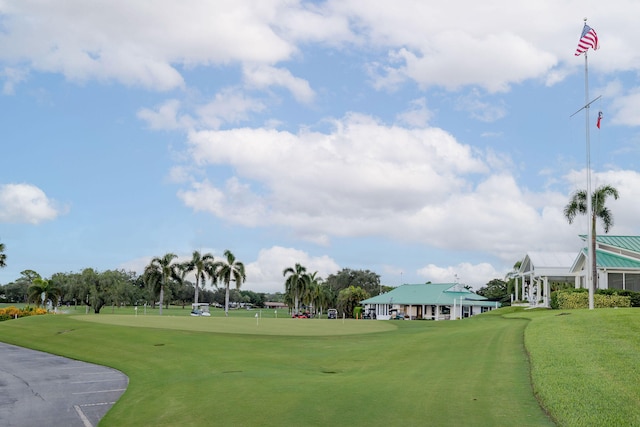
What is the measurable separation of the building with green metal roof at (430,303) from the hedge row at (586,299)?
33.6 metres

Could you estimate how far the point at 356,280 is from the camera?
488ft

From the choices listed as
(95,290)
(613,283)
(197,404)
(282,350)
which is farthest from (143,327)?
(95,290)

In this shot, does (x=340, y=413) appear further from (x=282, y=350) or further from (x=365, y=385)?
(x=282, y=350)

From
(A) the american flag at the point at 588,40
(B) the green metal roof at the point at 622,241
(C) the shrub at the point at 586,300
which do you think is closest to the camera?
(A) the american flag at the point at 588,40

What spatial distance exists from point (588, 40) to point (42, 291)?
7976 cm

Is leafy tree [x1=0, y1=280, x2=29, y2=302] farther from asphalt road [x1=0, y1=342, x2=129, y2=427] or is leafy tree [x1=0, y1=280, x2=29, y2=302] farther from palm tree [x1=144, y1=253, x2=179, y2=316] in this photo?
asphalt road [x1=0, y1=342, x2=129, y2=427]

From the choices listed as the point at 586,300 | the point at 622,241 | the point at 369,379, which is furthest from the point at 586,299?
the point at 369,379

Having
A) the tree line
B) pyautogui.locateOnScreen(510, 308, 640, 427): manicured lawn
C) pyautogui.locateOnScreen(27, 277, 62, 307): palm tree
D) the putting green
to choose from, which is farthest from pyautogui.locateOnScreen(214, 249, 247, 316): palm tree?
pyautogui.locateOnScreen(510, 308, 640, 427): manicured lawn

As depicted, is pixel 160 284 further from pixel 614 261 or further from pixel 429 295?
pixel 614 261

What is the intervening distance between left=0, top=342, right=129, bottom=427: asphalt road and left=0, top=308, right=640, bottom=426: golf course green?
67 centimetres

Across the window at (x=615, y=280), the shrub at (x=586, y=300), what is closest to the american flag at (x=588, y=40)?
the shrub at (x=586, y=300)

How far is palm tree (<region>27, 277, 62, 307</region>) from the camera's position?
3371 inches

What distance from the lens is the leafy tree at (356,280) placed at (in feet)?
485

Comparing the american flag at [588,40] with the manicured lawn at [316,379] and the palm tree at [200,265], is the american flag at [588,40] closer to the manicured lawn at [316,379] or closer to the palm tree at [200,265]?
the manicured lawn at [316,379]
